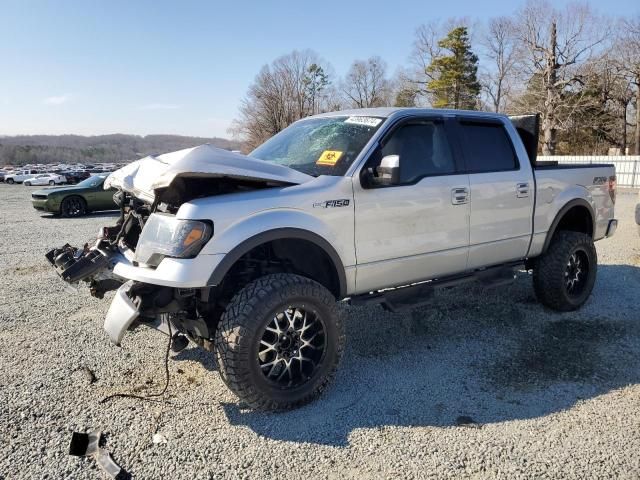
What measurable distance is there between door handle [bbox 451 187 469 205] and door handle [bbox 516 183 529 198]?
0.77m

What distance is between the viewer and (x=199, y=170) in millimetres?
3219

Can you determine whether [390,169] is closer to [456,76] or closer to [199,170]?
[199,170]

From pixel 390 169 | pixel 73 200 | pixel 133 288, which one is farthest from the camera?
pixel 73 200

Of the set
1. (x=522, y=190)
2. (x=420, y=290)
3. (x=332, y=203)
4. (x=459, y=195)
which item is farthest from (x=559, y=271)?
(x=332, y=203)

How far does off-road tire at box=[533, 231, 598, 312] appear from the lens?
17.3ft

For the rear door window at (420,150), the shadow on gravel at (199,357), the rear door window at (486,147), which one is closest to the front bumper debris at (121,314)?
the shadow on gravel at (199,357)

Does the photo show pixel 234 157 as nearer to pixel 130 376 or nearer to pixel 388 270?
pixel 388 270

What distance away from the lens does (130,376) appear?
3.97m

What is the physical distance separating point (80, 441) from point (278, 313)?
1.40 m

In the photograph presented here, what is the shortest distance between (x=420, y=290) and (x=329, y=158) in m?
1.35

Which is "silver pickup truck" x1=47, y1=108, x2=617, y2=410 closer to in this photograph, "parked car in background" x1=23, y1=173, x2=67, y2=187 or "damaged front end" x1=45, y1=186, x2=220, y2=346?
"damaged front end" x1=45, y1=186, x2=220, y2=346

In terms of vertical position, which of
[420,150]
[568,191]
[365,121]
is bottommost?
[568,191]

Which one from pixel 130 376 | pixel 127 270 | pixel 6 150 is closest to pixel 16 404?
pixel 130 376

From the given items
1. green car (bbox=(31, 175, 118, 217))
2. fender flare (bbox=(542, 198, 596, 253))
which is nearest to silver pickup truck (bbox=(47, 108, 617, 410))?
fender flare (bbox=(542, 198, 596, 253))
